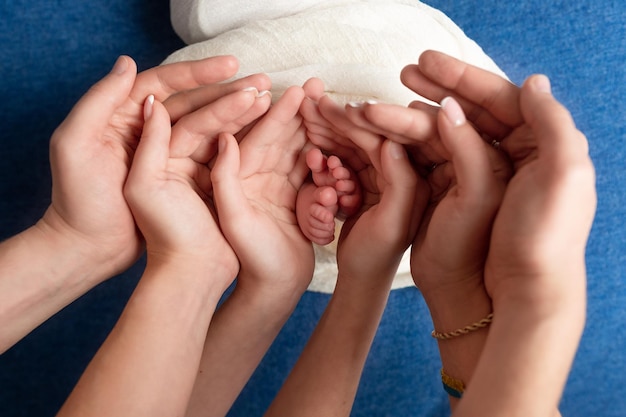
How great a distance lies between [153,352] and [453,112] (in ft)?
1.28

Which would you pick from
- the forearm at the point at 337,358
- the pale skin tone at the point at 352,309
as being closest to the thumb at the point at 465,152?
the pale skin tone at the point at 352,309

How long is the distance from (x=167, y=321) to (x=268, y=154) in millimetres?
227

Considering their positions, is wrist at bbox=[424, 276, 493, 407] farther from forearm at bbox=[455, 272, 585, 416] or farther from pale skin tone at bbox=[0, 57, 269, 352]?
pale skin tone at bbox=[0, 57, 269, 352]

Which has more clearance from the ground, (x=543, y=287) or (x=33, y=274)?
(x=543, y=287)

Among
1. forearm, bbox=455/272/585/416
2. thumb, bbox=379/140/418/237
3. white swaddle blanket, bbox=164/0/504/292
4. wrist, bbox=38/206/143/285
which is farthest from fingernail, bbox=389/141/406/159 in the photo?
wrist, bbox=38/206/143/285

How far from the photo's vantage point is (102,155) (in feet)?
2.16

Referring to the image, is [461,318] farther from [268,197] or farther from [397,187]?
[268,197]

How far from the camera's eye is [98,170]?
0.65 meters

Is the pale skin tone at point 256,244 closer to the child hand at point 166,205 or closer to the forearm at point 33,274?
the child hand at point 166,205

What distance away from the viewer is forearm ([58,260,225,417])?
58 centimetres

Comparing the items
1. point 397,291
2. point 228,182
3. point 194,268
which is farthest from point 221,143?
point 397,291

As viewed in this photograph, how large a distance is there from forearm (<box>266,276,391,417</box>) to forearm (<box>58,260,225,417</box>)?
0.44ft

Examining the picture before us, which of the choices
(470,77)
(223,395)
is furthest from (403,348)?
(470,77)

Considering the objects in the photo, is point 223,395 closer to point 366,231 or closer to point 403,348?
point 366,231
